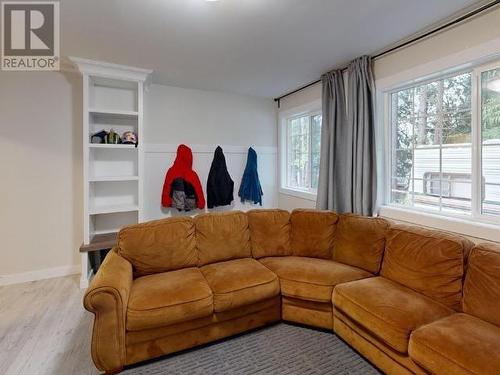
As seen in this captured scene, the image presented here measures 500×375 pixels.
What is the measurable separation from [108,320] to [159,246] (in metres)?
0.71

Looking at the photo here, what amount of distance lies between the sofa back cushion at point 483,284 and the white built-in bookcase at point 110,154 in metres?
3.00

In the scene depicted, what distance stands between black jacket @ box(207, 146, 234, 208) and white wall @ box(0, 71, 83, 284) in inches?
62.2

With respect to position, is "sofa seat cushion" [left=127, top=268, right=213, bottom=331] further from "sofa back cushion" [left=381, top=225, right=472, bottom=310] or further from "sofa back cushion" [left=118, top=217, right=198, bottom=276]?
"sofa back cushion" [left=381, top=225, right=472, bottom=310]

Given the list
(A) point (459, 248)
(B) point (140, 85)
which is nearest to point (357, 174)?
(A) point (459, 248)

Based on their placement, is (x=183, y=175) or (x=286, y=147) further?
(x=286, y=147)

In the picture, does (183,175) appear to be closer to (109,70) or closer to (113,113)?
(113,113)

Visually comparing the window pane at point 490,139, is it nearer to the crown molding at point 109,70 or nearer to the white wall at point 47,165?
the crown molding at point 109,70

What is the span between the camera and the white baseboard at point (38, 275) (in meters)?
2.94

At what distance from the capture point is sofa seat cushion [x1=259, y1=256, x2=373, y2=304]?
2051mm

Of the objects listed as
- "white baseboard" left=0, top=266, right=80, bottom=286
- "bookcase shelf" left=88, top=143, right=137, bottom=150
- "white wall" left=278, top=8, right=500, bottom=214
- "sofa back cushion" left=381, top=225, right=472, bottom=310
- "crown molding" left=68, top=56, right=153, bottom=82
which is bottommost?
"white baseboard" left=0, top=266, right=80, bottom=286

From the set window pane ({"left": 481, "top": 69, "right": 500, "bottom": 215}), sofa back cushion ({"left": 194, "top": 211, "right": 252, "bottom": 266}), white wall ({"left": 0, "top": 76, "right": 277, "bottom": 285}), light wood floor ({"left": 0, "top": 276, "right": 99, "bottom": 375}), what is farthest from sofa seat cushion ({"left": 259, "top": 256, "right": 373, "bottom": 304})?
white wall ({"left": 0, "top": 76, "right": 277, "bottom": 285})

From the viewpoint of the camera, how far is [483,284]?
5.21 ft

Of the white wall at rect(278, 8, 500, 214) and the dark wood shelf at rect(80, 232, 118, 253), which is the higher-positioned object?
the white wall at rect(278, 8, 500, 214)

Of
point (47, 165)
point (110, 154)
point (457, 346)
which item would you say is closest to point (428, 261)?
point (457, 346)
